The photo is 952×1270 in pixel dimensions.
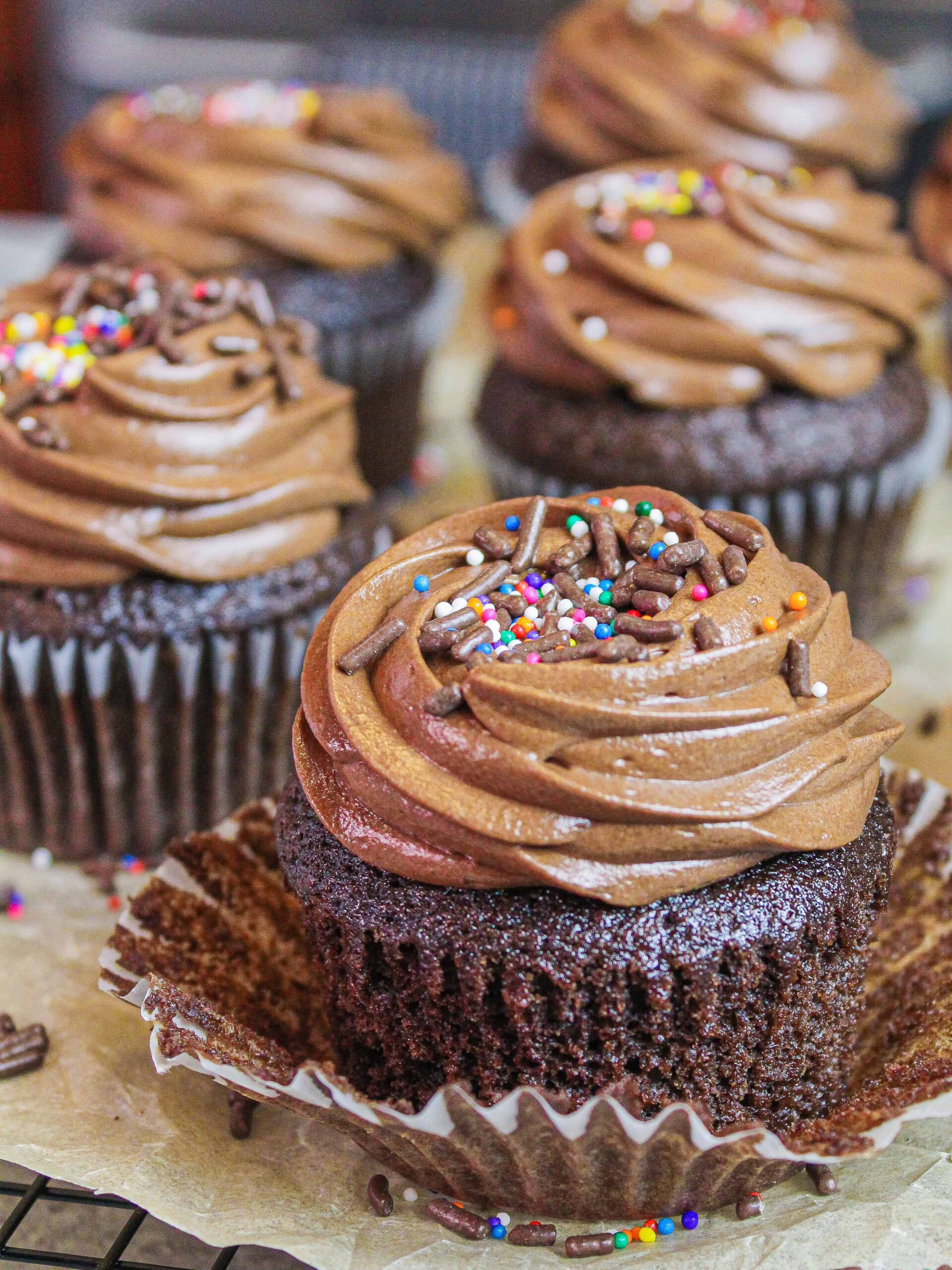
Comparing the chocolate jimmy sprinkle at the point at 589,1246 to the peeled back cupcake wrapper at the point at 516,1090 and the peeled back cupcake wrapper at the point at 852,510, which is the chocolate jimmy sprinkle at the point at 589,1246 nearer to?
the peeled back cupcake wrapper at the point at 516,1090

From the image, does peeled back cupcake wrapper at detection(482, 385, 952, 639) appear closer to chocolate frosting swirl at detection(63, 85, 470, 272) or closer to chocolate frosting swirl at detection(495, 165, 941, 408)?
chocolate frosting swirl at detection(495, 165, 941, 408)

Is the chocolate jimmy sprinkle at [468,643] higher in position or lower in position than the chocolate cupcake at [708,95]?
higher

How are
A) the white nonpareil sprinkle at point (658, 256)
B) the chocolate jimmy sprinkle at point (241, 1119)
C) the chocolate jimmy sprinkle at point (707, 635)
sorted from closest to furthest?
the chocolate jimmy sprinkle at point (707, 635) → the chocolate jimmy sprinkle at point (241, 1119) → the white nonpareil sprinkle at point (658, 256)

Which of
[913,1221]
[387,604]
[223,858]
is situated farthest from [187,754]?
[913,1221]

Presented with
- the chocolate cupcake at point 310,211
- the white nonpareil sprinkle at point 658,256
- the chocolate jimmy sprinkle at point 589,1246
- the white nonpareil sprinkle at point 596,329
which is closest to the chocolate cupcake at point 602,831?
the chocolate jimmy sprinkle at point 589,1246

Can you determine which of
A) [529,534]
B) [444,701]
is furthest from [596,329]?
[444,701]

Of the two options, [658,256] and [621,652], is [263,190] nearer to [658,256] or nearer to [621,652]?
[658,256]

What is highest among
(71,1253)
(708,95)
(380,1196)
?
(708,95)

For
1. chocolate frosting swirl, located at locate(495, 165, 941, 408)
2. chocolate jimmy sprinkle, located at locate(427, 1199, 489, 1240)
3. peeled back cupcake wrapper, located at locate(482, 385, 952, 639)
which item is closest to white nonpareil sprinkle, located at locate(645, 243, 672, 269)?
chocolate frosting swirl, located at locate(495, 165, 941, 408)
